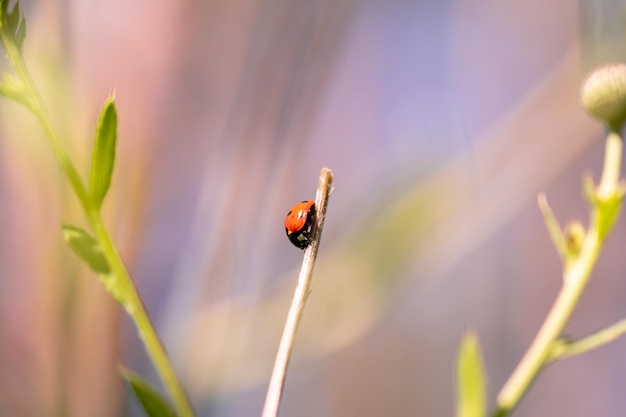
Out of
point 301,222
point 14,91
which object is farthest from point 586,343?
point 14,91

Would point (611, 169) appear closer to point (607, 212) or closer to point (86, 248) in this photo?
point (607, 212)

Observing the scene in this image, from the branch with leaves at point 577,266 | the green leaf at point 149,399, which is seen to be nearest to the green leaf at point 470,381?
the branch with leaves at point 577,266

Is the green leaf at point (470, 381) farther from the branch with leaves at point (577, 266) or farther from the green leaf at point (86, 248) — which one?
the green leaf at point (86, 248)

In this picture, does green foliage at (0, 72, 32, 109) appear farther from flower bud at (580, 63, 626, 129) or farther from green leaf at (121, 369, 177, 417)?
flower bud at (580, 63, 626, 129)

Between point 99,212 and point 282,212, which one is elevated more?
point 99,212

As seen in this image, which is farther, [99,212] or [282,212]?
[282,212]

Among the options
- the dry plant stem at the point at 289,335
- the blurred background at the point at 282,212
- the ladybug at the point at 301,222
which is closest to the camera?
the dry plant stem at the point at 289,335

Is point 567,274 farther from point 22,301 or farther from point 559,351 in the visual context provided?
point 22,301

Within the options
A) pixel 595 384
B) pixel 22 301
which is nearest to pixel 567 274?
pixel 22 301
